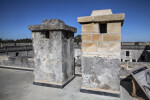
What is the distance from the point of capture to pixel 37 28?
3.61 m

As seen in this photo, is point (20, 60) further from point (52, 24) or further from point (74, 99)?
point (74, 99)

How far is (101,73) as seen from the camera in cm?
303

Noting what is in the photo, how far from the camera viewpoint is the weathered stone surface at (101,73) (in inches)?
115

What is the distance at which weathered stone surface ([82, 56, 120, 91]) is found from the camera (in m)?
2.93

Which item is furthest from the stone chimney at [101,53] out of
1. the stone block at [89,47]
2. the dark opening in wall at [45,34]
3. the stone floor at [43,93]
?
the dark opening in wall at [45,34]

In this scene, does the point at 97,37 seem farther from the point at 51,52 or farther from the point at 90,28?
the point at 51,52

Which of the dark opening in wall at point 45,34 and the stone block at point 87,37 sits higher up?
the dark opening in wall at point 45,34

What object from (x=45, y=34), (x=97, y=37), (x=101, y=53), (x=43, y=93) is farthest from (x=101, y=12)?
(x=43, y=93)

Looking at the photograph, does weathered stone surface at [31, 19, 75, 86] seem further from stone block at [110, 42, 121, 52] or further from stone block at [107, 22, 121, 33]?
stone block at [110, 42, 121, 52]

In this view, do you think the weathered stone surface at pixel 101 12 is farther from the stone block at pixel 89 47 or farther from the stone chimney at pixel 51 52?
the stone chimney at pixel 51 52

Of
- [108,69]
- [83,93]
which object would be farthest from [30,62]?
[108,69]

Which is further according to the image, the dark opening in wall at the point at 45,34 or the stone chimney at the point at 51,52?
the dark opening in wall at the point at 45,34

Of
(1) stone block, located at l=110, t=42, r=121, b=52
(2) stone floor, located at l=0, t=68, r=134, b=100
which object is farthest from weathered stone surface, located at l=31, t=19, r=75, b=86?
(1) stone block, located at l=110, t=42, r=121, b=52

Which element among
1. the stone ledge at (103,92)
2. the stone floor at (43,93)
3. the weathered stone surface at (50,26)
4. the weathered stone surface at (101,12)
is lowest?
the stone floor at (43,93)
